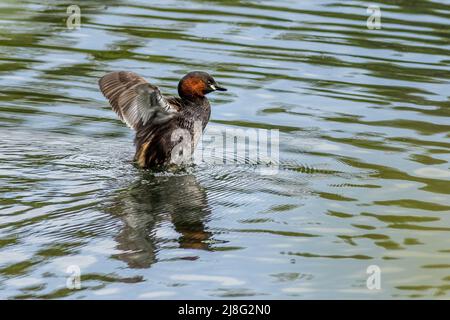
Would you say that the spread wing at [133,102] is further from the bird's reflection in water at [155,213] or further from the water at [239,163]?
the bird's reflection in water at [155,213]

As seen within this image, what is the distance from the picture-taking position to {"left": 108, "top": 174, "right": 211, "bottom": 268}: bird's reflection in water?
24.8 feet

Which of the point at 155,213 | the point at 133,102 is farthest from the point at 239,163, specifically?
the point at 155,213

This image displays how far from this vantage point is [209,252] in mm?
7504

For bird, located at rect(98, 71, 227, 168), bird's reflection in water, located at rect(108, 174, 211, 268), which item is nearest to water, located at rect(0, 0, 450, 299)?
bird's reflection in water, located at rect(108, 174, 211, 268)

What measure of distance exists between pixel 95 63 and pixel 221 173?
4113mm

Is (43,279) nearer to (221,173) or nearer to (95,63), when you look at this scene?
(221,173)

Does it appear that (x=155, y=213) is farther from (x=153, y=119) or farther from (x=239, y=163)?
(x=153, y=119)

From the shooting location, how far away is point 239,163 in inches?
387

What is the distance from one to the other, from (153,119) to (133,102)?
0.26m

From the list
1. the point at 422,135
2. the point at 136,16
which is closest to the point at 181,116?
the point at 422,135

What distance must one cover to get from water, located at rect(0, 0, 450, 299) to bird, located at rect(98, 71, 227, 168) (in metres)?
0.26

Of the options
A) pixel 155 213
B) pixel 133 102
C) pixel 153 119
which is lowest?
pixel 155 213

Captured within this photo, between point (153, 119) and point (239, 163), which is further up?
point (153, 119)

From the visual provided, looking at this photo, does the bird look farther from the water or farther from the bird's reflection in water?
the bird's reflection in water
